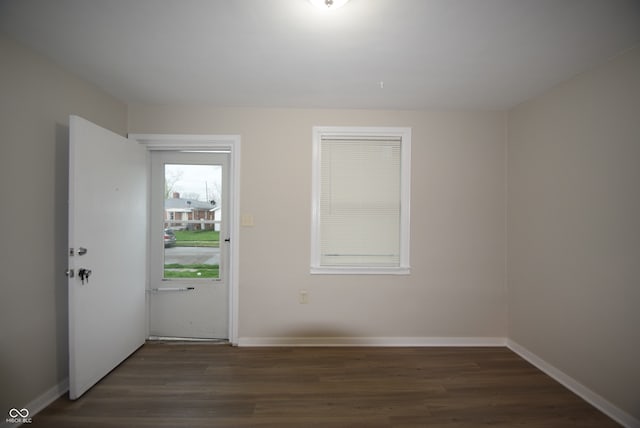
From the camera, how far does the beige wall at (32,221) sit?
1714 millimetres

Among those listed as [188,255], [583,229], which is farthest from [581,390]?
[188,255]

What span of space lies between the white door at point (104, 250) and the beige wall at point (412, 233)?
2.31 ft

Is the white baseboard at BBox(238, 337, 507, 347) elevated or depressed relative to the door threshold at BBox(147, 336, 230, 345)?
elevated

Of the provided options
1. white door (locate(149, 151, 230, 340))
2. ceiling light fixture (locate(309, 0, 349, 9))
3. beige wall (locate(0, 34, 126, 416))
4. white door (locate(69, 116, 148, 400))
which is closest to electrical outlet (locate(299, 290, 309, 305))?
white door (locate(149, 151, 230, 340))

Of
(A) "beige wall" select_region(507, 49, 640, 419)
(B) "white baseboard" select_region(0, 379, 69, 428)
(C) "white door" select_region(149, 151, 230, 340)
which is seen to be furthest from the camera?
(C) "white door" select_region(149, 151, 230, 340)

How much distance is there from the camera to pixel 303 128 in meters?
2.85

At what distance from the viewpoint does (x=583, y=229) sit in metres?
2.10

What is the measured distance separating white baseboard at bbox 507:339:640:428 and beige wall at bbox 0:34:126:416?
388 centimetres

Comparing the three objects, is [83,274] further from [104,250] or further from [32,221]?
[32,221]

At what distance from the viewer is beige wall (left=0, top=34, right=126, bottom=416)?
67.5 inches

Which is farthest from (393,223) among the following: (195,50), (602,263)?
(195,50)

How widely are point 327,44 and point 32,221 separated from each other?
2.27 metres

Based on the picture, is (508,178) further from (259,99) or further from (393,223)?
(259,99)

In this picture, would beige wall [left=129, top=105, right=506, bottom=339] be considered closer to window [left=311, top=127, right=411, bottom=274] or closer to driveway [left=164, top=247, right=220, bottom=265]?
window [left=311, top=127, right=411, bottom=274]
